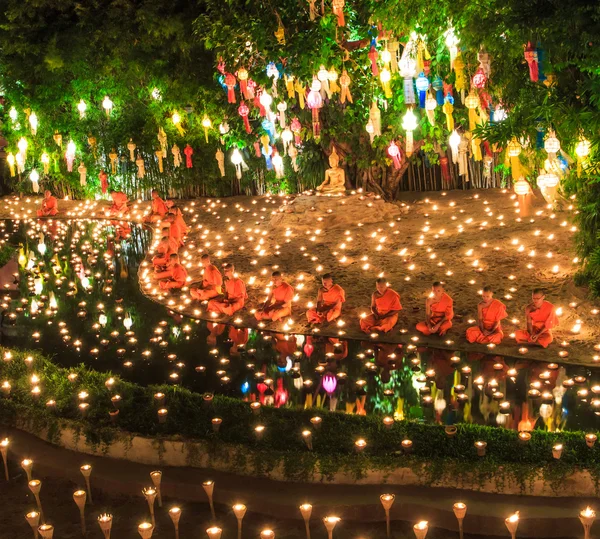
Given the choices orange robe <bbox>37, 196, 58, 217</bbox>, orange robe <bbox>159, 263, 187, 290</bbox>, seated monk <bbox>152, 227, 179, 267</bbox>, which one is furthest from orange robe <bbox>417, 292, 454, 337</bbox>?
orange robe <bbox>37, 196, 58, 217</bbox>

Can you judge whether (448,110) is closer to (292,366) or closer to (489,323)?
(489,323)

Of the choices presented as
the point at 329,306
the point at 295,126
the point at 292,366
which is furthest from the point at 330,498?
the point at 295,126

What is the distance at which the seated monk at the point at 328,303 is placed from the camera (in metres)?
7.79

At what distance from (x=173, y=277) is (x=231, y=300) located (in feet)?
4.83

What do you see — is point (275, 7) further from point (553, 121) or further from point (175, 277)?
point (553, 121)

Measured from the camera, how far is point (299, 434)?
5172 millimetres

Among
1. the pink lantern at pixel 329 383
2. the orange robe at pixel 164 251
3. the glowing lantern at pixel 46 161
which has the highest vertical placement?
the glowing lantern at pixel 46 161

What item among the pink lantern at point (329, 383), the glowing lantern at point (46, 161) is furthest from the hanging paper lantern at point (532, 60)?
the glowing lantern at point (46, 161)

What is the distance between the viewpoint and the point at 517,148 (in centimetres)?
646

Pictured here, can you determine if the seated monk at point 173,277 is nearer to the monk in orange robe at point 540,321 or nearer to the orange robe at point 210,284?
the orange robe at point 210,284

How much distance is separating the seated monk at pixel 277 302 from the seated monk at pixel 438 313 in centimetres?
147

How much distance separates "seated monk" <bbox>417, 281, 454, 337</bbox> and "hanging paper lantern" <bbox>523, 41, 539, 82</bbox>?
2.08 m

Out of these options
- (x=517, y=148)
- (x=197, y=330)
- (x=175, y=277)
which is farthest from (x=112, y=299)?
(x=517, y=148)

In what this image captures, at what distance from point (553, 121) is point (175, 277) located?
5159 mm
